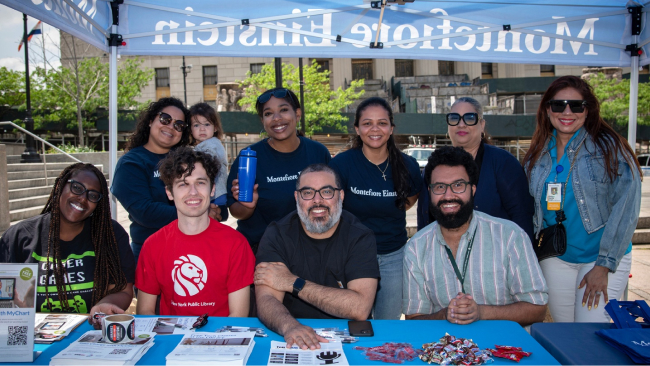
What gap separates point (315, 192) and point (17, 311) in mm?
1698

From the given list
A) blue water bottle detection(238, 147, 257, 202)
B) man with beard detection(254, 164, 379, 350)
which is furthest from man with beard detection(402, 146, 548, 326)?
blue water bottle detection(238, 147, 257, 202)

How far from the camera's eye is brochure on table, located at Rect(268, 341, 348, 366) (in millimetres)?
1961

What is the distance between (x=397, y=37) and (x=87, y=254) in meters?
3.75

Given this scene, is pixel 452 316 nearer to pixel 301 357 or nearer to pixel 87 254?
pixel 301 357

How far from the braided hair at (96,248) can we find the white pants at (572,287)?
3123 mm

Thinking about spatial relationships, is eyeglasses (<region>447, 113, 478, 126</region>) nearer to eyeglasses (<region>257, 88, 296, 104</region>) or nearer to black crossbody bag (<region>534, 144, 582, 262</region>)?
black crossbody bag (<region>534, 144, 582, 262</region>)

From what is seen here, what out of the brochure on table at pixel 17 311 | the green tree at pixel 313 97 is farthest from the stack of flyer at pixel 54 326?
the green tree at pixel 313 97

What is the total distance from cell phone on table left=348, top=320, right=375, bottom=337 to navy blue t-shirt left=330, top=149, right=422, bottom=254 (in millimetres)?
1241

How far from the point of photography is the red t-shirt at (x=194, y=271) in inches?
112

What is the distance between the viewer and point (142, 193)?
3529 mm

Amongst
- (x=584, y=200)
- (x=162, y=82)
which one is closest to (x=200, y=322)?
(x=584, y=200)

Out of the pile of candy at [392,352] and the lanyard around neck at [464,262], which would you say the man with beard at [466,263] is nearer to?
the lanyard around neck at [464,262]

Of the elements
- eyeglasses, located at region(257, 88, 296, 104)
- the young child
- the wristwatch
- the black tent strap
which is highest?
the black tent strap

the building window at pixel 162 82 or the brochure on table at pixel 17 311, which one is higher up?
the building window at pixel 162 82
